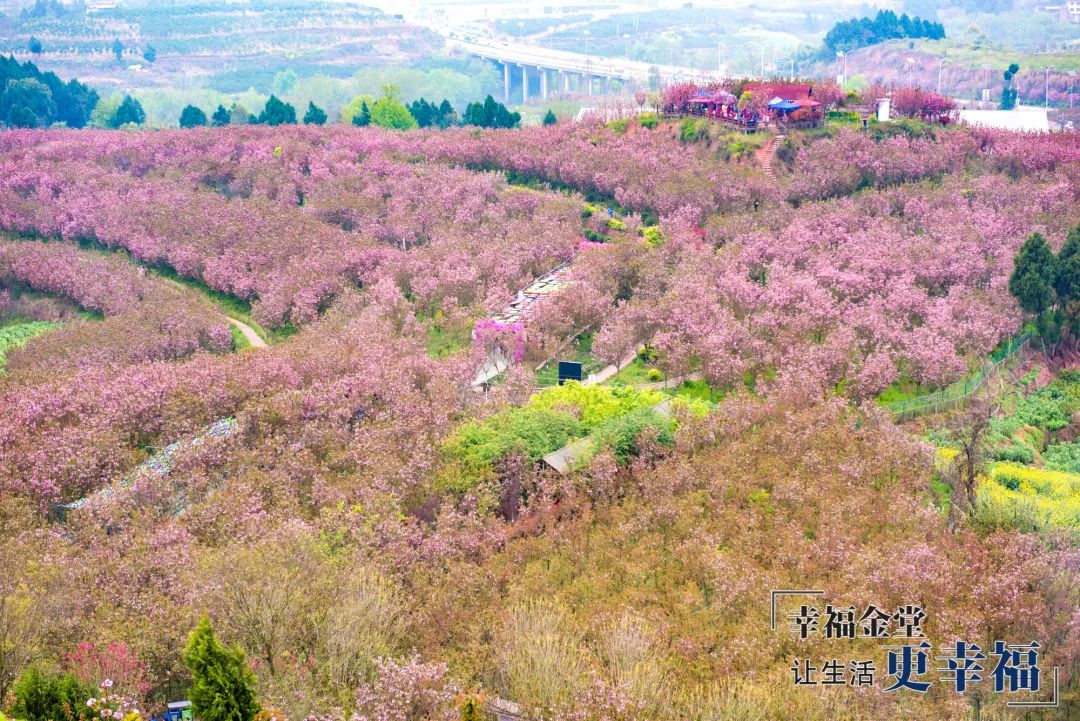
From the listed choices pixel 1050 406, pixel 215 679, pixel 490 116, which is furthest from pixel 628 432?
pixel 490 116

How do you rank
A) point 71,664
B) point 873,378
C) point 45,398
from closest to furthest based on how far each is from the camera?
1. point 71,664
2. point 45,398
3. point 873,378

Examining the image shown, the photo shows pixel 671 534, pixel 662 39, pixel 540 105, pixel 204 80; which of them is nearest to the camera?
pixel 671 534

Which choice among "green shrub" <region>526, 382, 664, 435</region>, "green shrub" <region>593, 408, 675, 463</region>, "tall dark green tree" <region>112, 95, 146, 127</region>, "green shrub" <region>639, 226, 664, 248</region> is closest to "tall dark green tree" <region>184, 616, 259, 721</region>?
"green shrub" <region>593, 408, 675, 463</region>

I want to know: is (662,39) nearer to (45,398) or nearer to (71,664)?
(45,398)

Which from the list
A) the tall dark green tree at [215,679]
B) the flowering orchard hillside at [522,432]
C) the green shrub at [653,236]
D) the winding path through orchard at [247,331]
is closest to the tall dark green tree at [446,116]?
the flowering orchard hillside at [522,432]

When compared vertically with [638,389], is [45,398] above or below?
above

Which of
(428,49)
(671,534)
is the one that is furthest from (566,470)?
(428,49)
